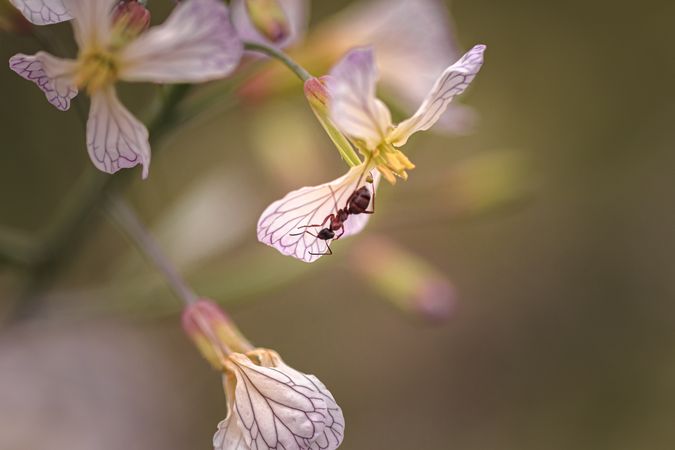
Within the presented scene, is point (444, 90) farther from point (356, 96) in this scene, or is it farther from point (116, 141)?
point (116, 141)

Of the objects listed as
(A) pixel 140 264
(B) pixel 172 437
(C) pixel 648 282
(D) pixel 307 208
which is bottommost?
(C) pixel 648 282

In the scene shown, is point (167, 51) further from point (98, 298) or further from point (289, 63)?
point (98, 298)

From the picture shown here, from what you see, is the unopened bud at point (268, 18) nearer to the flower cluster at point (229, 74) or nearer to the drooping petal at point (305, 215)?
the flower cluster at point (229, 74)

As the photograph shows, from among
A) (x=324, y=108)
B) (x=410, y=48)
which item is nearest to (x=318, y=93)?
(x=324, y=108)

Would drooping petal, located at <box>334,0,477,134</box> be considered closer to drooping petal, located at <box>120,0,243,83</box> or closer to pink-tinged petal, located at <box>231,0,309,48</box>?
pink-tinged petal, located at <box>231,0,309,48</box>

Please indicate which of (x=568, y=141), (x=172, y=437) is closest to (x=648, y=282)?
(x=568, y=141)

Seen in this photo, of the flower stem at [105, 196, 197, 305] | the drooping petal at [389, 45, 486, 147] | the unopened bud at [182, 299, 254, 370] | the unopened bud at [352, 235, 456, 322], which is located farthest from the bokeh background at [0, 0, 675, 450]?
the drooping petal at [389, 45, 486, 147]
